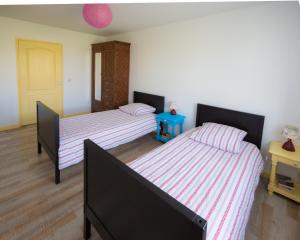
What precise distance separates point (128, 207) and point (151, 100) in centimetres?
302

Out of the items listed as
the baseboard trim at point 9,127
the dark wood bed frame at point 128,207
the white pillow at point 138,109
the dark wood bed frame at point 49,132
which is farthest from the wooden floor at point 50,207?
the white pillow at point 138,109

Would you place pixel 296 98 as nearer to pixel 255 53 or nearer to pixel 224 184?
pixel 255 53

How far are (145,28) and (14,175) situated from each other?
→ 3.37m

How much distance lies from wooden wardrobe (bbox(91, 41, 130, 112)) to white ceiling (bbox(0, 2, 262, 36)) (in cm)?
49

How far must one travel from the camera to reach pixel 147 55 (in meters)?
3.94

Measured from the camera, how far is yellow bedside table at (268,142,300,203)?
2.04 m

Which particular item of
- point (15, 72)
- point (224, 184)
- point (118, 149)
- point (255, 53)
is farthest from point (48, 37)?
point (224, 184)

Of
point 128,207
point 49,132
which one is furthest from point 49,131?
point 128,207

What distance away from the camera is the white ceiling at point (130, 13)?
2584 millimetres

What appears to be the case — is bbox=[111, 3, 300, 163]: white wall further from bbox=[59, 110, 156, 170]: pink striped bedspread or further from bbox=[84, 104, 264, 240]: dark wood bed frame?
bbox=[84, 104, 264, 240]: dark wood bed frame

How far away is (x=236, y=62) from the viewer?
2701 mm

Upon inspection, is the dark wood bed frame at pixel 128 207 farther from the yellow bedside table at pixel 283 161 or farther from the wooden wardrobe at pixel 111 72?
the wooden wardrobe at pixel 111 72

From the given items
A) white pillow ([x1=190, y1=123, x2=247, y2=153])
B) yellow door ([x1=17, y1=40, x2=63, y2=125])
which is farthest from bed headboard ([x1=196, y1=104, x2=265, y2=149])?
yellow door ([x1=17, y1=40, x2=63, y2=125])

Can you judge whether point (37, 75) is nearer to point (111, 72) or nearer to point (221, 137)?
point (111, 72)
